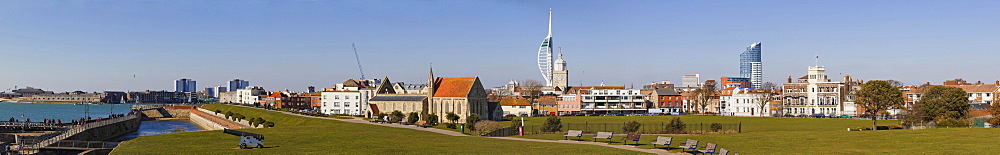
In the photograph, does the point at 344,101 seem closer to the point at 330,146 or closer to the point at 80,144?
the point at 80,144

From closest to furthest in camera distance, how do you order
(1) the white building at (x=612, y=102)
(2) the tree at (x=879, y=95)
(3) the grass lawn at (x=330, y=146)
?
(3) the grass lawn at (x=330, y=146) → (2) the tree at (x=879, y=95) → (1) the white building at (x=612, y=102)

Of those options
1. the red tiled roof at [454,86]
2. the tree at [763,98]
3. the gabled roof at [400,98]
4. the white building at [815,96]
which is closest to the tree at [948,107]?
the white building at [815,96]

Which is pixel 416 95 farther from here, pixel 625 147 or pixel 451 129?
pixel 625 147

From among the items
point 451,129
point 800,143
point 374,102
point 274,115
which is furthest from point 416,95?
point 800,143

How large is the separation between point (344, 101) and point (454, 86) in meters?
52.6

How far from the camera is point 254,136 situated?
39.1m

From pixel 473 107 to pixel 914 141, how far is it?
66311 millimetres

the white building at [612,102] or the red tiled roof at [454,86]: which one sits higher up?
the red tiled roof at [454,86]

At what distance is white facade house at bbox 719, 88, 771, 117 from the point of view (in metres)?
138

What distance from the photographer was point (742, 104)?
142 meters

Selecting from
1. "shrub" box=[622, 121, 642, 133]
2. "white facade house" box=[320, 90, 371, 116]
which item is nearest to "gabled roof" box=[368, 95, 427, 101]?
"white facade house" box=[320, 90, 371, 116]

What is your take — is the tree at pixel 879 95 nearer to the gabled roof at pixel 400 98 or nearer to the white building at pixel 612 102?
the gabled roof at pixel 400 98

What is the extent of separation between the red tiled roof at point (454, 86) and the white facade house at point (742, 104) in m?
54.0

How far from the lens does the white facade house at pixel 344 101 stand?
15062 cm
